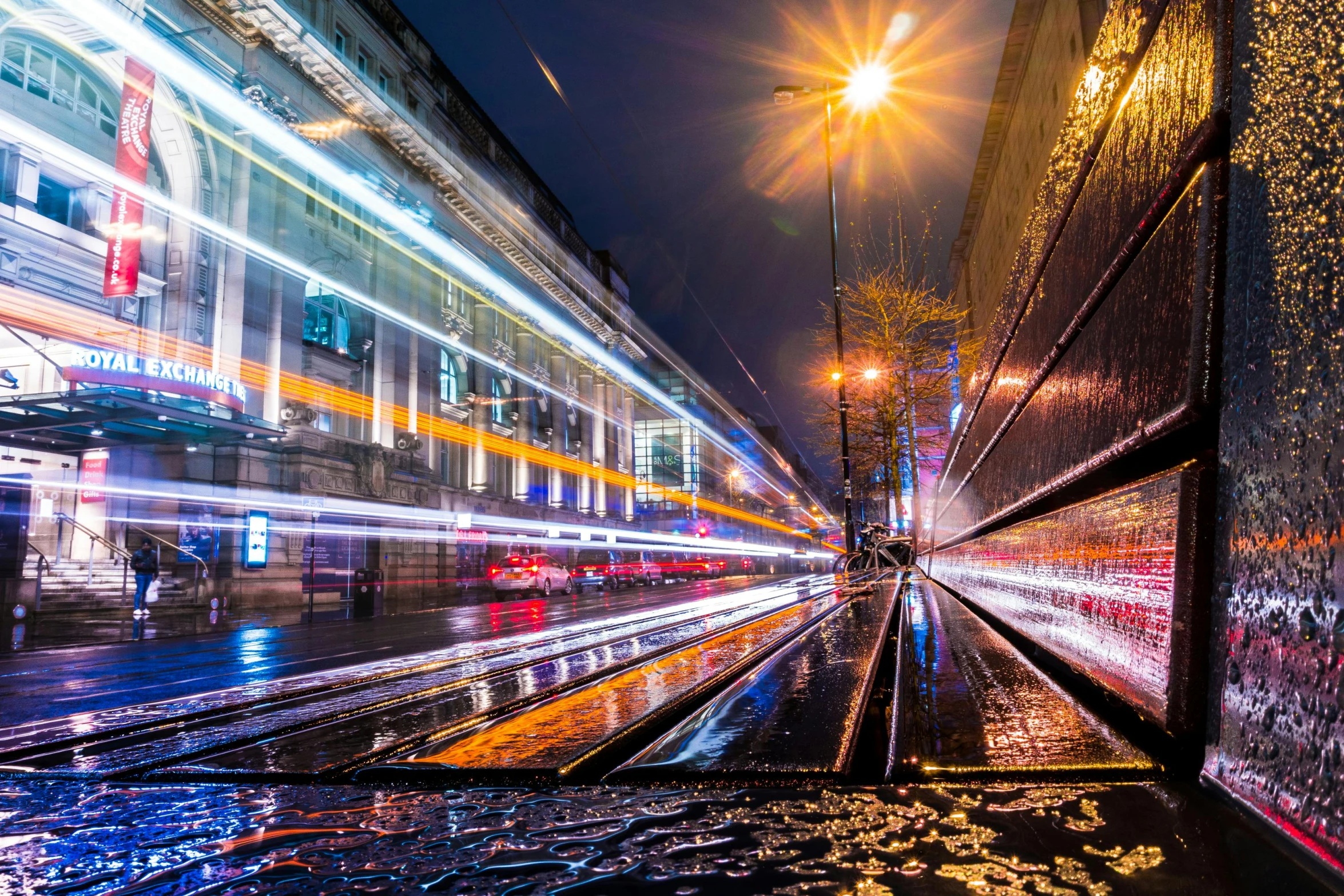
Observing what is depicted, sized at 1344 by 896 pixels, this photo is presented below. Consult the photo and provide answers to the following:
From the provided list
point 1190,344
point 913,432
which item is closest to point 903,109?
point 913,432

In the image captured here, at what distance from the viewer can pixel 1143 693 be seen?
1046 millimetres

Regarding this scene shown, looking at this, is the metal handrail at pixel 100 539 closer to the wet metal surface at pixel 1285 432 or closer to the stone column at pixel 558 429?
the wet metal surface at pixel 1285 432

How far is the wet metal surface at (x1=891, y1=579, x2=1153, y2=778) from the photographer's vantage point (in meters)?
0.94

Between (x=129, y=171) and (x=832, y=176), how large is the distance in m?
16.3

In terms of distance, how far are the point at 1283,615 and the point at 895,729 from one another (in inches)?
24.1

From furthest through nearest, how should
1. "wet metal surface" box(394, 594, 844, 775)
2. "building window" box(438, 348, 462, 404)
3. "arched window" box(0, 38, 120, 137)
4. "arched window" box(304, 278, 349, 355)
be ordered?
"building window" box(438, 348, 462, 404) < "arched window" box(304, 278, 349, 355) < "arched window" box(0, 38, 120, 137) < "wet metal surface" box(394, 594, 844, 775)

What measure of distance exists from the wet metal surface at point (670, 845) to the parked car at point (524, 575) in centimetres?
2616

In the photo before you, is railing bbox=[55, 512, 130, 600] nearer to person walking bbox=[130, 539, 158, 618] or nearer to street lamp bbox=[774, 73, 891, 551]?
person walking bbox=[130, 539, 158, 618]

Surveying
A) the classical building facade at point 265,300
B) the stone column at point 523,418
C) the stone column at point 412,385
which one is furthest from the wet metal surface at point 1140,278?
the stone column at point 523,418

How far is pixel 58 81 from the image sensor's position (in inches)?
710

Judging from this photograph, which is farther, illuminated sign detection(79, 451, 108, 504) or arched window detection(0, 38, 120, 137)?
illuminated sign detection(79, 451, 108, 504)

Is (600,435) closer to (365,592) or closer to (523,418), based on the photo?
(523,418)

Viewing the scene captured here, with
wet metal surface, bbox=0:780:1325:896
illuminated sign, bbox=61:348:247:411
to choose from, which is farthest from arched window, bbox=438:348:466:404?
wet metal surface, bbox=0:780:1325:896

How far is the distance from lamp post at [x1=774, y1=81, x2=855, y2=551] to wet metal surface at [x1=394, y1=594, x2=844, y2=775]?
1603 centimetres
